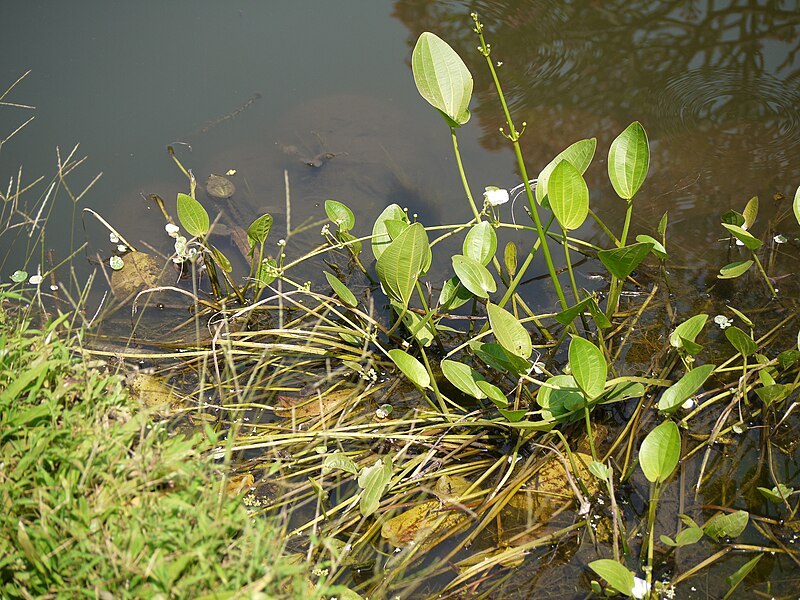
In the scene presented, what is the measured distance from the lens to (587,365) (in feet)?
5.14

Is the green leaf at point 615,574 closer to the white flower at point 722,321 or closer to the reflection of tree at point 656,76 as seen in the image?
the white flower at point 722,321

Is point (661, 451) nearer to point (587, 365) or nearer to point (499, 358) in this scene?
point (587, 365)

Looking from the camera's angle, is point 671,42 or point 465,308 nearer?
point 465,308

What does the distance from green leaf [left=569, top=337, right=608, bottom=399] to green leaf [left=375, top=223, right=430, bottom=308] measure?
0.43m

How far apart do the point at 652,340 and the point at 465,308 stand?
575mm

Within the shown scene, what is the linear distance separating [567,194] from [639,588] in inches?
34.0

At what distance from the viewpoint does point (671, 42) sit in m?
3.04

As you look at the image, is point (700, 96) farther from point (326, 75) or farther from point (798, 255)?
point (326, 75)

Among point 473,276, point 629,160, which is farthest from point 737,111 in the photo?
point 473,276

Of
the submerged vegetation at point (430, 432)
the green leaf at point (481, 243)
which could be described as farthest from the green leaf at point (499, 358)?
the green leaf at point (481, 243)

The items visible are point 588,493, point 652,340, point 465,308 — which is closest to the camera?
point 588,493

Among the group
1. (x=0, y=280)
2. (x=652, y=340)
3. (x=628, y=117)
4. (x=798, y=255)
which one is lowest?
(x=0, y=280)

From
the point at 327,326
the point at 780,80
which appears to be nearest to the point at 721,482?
the point at 327,326

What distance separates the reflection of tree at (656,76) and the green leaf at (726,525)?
1.35 metres
